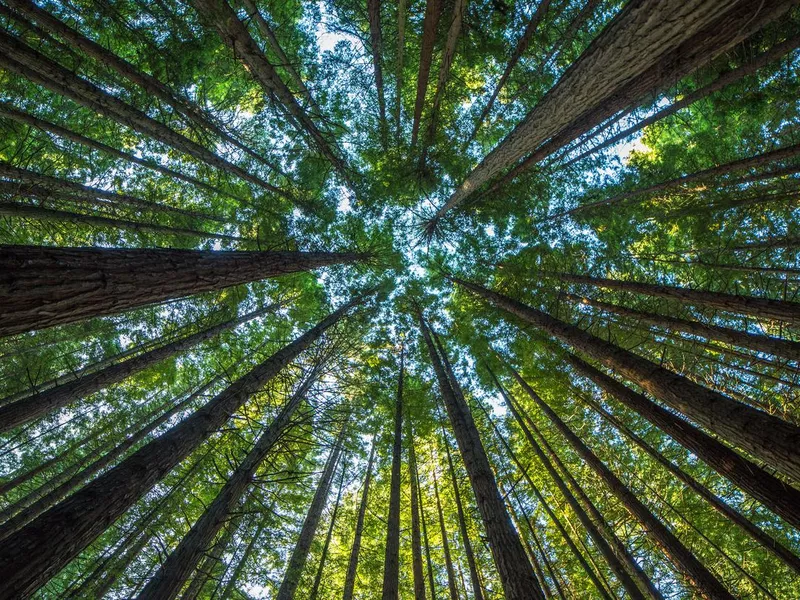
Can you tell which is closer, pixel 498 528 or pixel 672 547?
pixel 498 528

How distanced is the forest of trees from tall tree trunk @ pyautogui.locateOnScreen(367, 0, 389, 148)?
11 cm

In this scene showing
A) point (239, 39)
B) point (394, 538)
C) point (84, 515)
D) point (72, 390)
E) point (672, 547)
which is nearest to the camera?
point (84, 515)

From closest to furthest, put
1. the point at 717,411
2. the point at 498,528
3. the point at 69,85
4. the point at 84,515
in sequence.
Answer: the point at 84,515 → the point at 717,411 → the point at 498,528 → the point at 69,85

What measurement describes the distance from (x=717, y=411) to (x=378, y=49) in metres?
8.64

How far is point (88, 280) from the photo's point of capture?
2.74 meters

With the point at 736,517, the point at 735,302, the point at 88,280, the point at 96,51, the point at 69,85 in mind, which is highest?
the point at 96,51

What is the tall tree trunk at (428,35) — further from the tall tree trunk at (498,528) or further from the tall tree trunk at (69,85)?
the tall tree trunk at (498,528)

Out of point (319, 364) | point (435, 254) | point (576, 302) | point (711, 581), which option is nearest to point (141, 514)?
point (319, 364)

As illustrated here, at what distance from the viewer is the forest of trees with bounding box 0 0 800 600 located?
4.08 metres

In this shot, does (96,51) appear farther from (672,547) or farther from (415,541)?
(672,547)

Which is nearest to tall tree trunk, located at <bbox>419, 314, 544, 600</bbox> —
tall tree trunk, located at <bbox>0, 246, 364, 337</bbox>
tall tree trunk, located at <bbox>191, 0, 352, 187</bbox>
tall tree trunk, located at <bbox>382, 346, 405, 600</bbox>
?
tall tree trunk, located at <bbox>382, 346, 405, 600</bbox>

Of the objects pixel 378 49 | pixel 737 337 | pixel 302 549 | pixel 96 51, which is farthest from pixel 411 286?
pixel 96 51

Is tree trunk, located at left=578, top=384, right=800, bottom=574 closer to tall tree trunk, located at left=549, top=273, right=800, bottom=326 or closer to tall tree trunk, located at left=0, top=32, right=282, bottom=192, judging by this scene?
tall tree trunk, located at left=549, top=273, right=800, bottom=326

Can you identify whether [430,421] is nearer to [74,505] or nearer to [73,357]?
[74,505]
